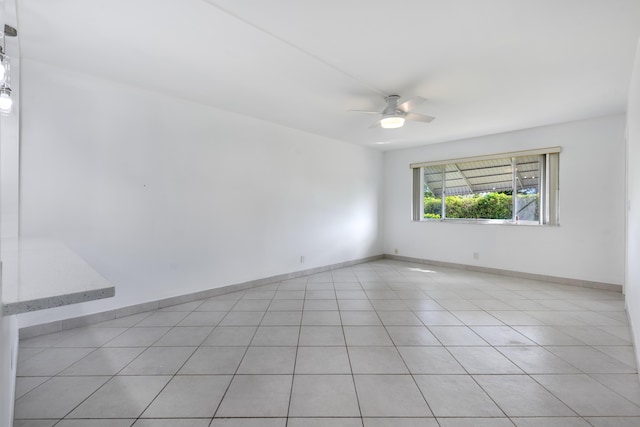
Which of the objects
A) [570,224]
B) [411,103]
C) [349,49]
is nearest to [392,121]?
[411,103]

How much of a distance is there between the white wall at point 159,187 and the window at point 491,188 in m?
2.55

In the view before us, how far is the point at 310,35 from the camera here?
2.22 metres

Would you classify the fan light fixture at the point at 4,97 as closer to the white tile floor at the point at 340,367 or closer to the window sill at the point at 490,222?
the white tile floor at the point at 340,367

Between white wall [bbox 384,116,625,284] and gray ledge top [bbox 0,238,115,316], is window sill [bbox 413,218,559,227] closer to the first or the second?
white wall [bbox 384,116,625,284]

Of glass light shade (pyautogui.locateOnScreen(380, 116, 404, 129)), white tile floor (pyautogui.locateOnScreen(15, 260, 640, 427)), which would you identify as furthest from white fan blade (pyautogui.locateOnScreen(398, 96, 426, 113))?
white tile floor (pyautogui.locateOnScreen(15, 260, 640, 427))

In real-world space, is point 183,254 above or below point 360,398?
above

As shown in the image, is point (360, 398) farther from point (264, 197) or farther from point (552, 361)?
point (264, 197)

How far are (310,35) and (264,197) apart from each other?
2540 millimetres

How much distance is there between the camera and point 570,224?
434 centimetres

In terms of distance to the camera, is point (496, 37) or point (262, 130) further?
point (262, 130)

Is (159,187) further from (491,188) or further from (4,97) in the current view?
(491,188)

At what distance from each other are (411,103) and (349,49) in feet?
3.14

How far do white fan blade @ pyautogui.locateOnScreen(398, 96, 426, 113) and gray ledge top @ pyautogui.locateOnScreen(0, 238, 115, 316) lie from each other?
2934mm

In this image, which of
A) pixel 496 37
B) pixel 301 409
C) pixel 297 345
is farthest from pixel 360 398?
pixel 496 37
